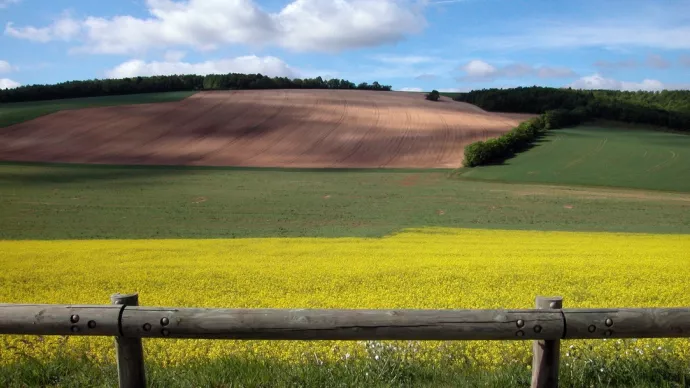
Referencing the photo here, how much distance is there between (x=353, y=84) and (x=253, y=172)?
56.0 metres

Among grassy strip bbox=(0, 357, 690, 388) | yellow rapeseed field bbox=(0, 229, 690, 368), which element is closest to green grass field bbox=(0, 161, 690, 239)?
yellow rapeseed field bbox=(0, 229, 690, 368)

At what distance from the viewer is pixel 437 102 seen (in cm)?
7688

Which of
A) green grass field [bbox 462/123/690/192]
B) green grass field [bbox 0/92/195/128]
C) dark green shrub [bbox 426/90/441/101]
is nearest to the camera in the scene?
green grass field [bbox 462/123/690/192]

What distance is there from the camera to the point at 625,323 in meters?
3.86

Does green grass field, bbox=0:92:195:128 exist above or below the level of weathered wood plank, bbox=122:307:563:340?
above

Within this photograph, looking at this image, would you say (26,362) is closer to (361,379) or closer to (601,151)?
(361,379)

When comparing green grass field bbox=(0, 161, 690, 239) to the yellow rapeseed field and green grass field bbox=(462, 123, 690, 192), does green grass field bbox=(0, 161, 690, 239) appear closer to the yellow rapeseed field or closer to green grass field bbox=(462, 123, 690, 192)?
green grass field bbox=(462, 123, 690, 192)

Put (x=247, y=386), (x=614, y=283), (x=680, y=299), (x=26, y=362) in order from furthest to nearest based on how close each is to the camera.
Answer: (x=614, y=283)
(x=680, y=299)
(x=26, y=362)
(x=247, y=386)

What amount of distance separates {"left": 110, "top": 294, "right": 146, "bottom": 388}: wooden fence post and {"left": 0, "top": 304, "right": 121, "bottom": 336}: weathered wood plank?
5.7 inches

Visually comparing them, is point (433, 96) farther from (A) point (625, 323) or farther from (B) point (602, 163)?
(A) point (625, 323)

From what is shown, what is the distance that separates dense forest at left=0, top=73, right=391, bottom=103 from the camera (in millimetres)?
75312

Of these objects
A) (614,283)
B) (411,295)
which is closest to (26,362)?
(411,295)

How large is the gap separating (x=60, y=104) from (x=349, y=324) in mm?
72312

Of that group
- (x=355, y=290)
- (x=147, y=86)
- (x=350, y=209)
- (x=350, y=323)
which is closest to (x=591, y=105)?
(x=350, y=209)
